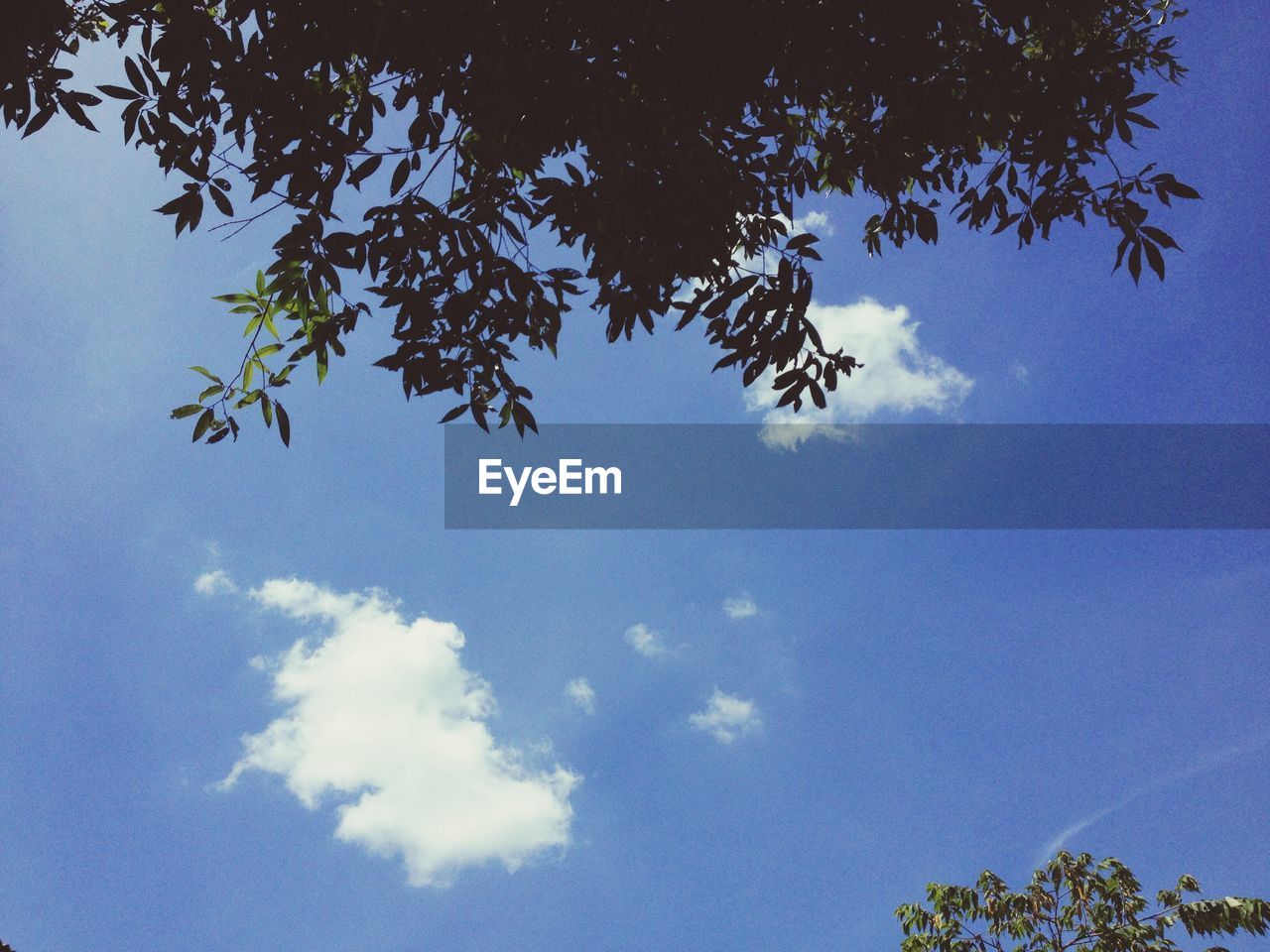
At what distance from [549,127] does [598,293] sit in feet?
2.70

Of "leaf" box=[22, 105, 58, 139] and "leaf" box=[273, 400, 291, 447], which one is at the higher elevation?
"leaf" box=[22, 105, 58, 139]

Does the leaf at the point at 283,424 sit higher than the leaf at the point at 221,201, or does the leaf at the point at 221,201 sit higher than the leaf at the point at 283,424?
the leaf at the point at 221,201

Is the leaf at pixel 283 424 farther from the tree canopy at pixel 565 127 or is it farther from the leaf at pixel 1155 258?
the leaf at pixel 1155 258

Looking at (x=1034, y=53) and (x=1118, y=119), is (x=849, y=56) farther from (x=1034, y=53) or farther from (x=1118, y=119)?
(x=1034, y=53)

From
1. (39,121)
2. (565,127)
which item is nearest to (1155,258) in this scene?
(565,127)

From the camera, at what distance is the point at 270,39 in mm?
3584

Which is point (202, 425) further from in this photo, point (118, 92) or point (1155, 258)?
point (1155, 258)

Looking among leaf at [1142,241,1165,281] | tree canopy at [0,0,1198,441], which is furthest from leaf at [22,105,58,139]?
leaf at [1142,241,1165,281]

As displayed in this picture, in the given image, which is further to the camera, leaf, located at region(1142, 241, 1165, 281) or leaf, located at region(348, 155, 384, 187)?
leaf, located at region(1142, 241, 1165, 281)

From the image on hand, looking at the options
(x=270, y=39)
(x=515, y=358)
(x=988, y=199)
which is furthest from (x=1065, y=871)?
(x=270, y=39)

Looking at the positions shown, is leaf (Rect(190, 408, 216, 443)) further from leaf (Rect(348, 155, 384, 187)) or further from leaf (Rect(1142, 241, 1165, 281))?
leaf (Rect(1142, 241, 1165, 281))

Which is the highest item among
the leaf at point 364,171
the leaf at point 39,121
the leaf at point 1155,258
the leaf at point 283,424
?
the leaf at point 39,121

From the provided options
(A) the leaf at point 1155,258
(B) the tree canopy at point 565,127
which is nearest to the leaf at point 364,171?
(B) the tree canopy at point 565,127

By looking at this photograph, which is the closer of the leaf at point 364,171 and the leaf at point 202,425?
the leaf at point 364,171
